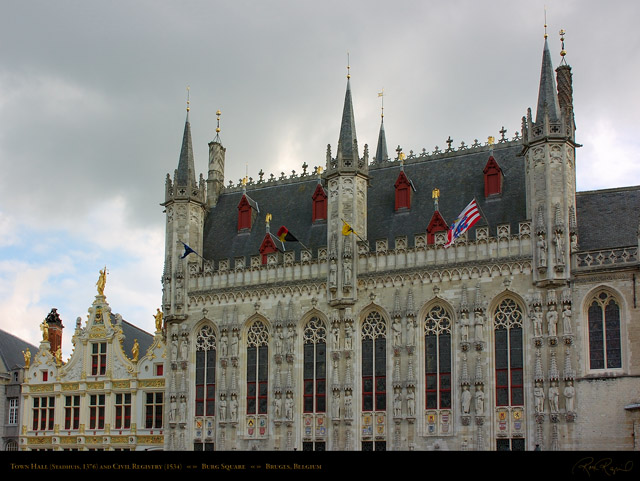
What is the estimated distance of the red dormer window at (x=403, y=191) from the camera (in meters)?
45.4

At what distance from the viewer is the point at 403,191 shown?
45.6 m

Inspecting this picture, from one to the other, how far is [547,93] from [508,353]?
39.4 feet

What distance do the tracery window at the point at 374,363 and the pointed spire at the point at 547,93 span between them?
1193 cm

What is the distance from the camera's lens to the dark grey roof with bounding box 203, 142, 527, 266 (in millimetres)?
43125

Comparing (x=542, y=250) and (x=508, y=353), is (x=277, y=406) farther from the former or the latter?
(x=542, y=250)

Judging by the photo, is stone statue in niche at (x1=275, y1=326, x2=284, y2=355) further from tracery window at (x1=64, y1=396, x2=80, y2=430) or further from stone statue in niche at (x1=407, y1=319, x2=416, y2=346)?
tracery window at (x1=64, y1=396, x2=80, y2=430)

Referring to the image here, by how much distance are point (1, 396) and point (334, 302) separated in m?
23.3

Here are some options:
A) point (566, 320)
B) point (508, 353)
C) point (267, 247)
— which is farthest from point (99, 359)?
point (566, 320)

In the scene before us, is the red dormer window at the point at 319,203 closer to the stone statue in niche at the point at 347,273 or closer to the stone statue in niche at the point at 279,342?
the stone statue in niche at the point at 347,273

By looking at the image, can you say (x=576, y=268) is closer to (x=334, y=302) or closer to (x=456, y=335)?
(x=456, y=335)

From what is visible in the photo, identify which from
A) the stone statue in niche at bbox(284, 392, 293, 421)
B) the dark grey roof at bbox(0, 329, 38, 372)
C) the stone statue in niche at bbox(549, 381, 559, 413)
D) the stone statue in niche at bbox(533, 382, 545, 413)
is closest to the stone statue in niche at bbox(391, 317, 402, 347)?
the stone statue in niche at bbox(284, 392, 293, 421)
